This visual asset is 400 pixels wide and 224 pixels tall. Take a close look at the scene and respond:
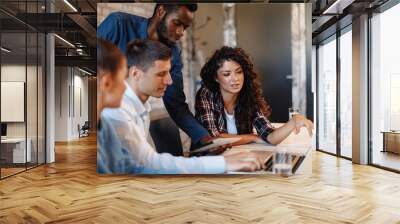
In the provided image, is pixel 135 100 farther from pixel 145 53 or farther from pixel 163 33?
pixel 163 33

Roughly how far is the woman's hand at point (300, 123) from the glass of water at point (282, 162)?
1.34 ft

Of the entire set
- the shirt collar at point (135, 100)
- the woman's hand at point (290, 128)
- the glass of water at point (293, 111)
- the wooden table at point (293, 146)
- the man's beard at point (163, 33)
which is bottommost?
the wooden table at point (293, 146)

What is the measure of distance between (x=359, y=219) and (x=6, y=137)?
5695 mm

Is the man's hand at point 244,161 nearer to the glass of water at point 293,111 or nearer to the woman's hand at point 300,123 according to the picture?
the woman's hand at point 300,123

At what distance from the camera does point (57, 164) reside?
827 cm

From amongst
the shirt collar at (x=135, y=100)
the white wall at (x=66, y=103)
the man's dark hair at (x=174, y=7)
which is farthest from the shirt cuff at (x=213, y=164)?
the white wall at (x=66, y=103)

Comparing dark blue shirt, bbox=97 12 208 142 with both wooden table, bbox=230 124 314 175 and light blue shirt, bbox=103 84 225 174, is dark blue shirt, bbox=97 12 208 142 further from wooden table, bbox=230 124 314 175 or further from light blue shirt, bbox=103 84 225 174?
wooden table, bbox=230 124 314 175

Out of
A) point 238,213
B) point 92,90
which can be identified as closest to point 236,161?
point 238,213

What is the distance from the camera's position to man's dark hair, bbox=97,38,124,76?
6336mm

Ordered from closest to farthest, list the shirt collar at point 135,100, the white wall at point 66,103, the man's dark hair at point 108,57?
1. the shirt collar at point 135,100
2. the man's dark hair at point 108,57
3. the white wall at point 66,103

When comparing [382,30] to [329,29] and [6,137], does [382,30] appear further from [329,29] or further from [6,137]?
[6,137]

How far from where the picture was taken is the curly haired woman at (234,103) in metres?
6.41

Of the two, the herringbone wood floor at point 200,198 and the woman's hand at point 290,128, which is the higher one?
the woman's hand at point 290,128

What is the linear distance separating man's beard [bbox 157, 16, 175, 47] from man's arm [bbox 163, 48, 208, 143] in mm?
133
